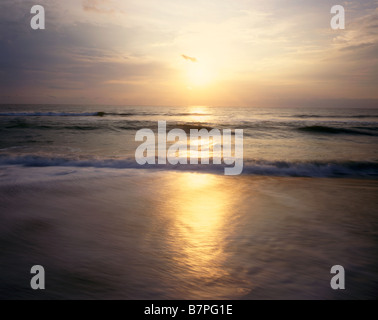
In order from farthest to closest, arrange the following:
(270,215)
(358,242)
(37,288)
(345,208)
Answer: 1. (345,208)
2. (270,215)
3. (358,242)
4. (37,288)

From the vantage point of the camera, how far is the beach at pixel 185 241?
1977 millimetres

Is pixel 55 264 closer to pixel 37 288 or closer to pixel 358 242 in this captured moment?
pixel 37 288

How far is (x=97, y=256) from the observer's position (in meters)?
2.34

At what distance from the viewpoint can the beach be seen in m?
1.98

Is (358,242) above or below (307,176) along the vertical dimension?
below

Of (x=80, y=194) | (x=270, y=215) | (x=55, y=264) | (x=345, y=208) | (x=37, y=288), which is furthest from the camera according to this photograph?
(x=80, y=194)

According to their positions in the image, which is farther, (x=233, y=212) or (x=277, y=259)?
(x=233, y=212)

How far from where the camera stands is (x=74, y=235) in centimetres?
272

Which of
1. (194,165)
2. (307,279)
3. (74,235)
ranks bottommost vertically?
(307,279)

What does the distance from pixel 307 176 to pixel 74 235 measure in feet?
16.8

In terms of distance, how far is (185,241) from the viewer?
2.63 m

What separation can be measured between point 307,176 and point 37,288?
5620 millimetres

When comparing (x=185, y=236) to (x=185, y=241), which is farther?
(x=185, y=236)

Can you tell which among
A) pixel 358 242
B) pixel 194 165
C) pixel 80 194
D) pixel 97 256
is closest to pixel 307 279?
pixel 358 242
